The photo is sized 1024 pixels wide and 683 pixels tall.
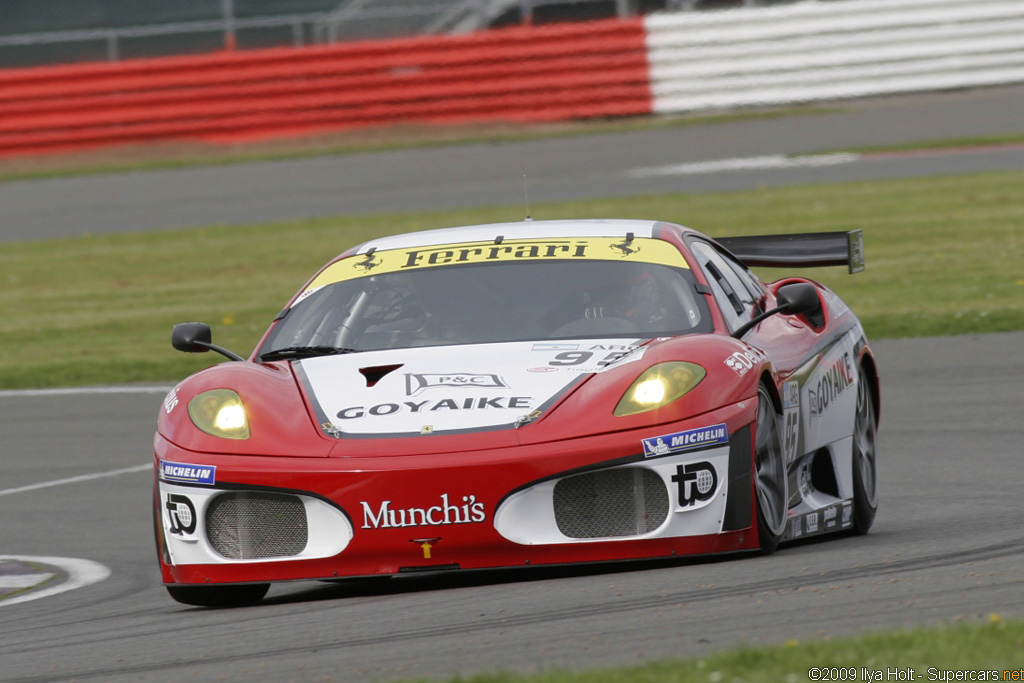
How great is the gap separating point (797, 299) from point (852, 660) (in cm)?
276

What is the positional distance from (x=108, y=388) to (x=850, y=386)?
22.5ft

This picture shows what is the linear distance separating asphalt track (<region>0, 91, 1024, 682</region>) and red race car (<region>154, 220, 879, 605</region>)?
0.52 feet

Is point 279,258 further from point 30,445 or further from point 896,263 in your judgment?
point 30,445

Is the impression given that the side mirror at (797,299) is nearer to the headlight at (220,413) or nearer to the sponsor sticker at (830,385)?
the sponsor sticker at (830,385)

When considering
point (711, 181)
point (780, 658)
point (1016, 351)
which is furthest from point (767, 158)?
point (780, 658)

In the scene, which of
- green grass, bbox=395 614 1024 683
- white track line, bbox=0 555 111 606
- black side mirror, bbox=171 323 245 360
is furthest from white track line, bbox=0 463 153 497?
green grass, bbox=395 614 1024 683

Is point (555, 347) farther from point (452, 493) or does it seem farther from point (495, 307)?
point (452, 493)

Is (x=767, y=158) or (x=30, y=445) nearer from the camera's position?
(x=30, y=445)

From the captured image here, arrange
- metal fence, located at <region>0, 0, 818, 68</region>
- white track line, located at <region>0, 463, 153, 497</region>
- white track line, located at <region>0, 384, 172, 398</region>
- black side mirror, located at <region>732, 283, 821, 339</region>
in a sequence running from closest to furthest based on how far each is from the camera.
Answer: black side mirror, located at <region>732, 283, 821, 339</region> < white track line, located at <region>0, 463, 153, 497</region> < white track line, located at <region>0, 384, 172, 398</region> < metal fence, located at <region>0, 0, 818, 68</region>

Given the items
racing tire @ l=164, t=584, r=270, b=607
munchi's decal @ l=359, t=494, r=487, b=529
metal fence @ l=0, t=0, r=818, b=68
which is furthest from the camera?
metal fence @ l=0, t=0, r=818, b=68

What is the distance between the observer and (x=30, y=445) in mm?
10758

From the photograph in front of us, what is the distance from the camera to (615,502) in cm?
543

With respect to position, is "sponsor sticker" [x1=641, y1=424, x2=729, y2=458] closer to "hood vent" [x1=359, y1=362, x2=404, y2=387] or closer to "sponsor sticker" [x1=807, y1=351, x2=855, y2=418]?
"hood vent" [x1=359, y1=362, x2=404, y2=387]

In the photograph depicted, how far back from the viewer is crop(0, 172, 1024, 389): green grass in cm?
1367
